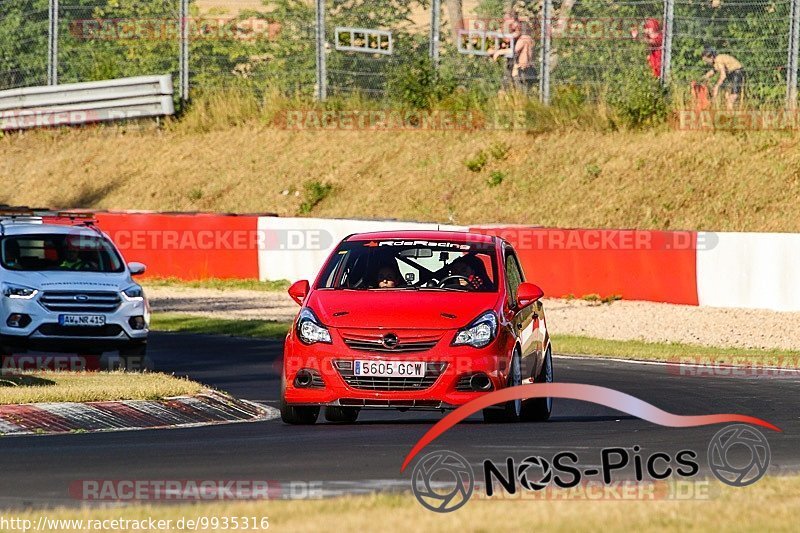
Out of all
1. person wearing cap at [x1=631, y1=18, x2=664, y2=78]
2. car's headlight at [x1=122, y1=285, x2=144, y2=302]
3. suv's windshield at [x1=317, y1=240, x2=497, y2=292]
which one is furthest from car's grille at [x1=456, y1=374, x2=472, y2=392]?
person wearing cap at [x1=631, y1=18, x2=664, y2=78]

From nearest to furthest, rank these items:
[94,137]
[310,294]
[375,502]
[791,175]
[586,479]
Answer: [375,502], [586,479], [310,294], [791,175], [94,137]

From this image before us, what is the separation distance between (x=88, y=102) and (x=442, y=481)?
3665 centimetres

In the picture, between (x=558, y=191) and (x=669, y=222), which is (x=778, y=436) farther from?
(x=558, y=191)

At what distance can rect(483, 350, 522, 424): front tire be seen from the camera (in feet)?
42.5

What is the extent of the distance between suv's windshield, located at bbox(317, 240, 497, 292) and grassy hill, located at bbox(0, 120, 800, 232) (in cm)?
1761

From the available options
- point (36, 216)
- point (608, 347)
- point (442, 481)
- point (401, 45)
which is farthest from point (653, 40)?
point (442, 481)

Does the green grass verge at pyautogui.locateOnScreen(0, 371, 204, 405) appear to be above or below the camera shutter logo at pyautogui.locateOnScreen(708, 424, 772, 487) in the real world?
below

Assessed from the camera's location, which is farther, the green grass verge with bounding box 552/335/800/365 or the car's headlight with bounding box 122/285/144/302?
the green grass verge with bounding box 552/335/800/365

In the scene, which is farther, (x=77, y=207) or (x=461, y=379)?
(x=77, y=207)

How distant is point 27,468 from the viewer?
32.9 ft

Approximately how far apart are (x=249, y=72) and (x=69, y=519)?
3693 cm

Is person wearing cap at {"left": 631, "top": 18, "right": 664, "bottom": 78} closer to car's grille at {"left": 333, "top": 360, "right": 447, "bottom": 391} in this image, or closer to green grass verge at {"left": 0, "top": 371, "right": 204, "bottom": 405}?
green grass verge at {"left": 0, "top": 371, "right": 204, "bottom": 405}

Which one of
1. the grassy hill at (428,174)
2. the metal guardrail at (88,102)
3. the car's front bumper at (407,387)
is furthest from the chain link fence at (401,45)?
the car's front bumper at (407,387)

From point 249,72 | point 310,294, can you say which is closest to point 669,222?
point 249,72
